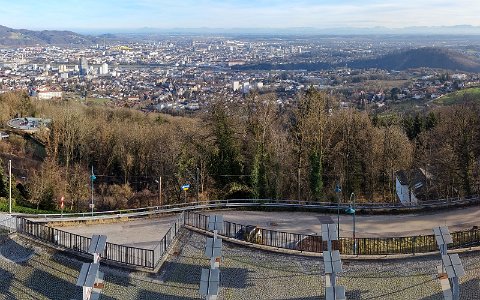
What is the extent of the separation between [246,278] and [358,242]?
12.6ft

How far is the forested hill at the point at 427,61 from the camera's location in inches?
4774

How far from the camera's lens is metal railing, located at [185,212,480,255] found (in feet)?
50.6

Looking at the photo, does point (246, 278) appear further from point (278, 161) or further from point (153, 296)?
point (278, 161)

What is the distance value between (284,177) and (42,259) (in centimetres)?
1550

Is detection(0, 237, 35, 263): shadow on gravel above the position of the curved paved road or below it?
above

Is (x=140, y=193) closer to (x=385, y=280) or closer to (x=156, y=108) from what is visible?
(x=385, y=280)

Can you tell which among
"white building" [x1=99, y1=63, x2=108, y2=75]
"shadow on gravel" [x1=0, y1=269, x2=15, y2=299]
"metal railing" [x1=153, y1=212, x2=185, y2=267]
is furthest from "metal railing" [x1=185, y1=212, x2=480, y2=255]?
"white building" [x1=99, y1=63, x2=108, y2=75]

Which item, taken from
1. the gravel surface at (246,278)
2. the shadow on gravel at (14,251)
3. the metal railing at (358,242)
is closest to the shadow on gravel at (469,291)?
the gravel surface at (246,278)

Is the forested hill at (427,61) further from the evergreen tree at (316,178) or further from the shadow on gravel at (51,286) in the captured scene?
the shadow on gravel at (51,286)

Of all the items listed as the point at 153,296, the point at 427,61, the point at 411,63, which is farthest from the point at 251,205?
the point at 411,63

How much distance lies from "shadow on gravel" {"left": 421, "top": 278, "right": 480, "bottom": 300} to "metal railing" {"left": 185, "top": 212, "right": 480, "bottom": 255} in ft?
6.28

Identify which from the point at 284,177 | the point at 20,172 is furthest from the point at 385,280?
the point at 20,172

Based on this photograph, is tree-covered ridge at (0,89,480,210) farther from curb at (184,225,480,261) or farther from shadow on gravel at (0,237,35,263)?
shadow on gravel at (0,237,35,263)

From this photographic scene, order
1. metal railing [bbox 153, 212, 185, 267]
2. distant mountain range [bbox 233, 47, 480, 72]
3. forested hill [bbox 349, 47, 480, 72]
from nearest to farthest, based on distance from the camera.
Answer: metal railing [bbox 153, 212, 185, 267], forested hill [bbox 349, 47, 480, 72], distant mountain range [bbox 233, 47, 480, 72]
